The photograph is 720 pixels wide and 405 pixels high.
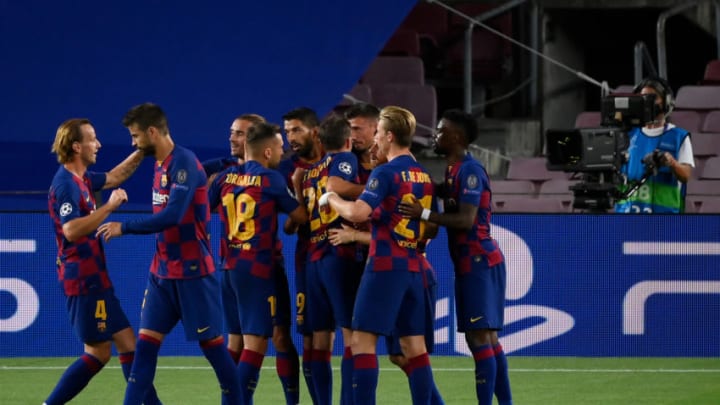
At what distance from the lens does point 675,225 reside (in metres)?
10.9

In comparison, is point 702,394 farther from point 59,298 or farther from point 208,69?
point 208,69

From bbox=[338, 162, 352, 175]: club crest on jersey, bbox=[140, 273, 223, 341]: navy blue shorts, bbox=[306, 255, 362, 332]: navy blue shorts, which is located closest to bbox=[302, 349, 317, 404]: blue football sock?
bbox=[306, 255, 362, 332]: navy blue shorts

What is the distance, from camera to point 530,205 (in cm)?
1431

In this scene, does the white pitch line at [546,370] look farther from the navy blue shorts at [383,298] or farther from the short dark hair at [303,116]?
the navy blue shorts at [383,298]

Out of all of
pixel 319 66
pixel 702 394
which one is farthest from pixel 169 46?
pixel 702 394

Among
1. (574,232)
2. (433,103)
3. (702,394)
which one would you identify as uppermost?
(433,103)

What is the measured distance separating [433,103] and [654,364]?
5.56m

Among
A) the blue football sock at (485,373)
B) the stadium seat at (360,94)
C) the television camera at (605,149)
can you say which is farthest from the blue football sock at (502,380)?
the stadium seat at (360,94)

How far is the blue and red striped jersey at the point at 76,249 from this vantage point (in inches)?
310

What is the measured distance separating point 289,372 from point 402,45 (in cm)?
868

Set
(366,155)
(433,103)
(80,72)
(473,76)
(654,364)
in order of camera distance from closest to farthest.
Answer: (366,155) → (654,364) → (80,72) → (433,103) → (473,76)

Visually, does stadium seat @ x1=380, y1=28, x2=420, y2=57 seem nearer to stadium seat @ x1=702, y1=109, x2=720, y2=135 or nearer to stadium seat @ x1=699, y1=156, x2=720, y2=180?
stadium seat @ x1=702, y1=109, x2=720, y2=135

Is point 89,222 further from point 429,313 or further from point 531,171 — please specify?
point 531,171

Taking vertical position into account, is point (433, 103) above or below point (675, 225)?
above
